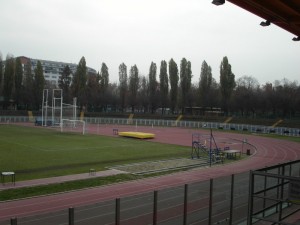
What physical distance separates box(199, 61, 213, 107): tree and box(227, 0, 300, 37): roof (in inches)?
3383

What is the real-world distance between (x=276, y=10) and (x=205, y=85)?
8922cm

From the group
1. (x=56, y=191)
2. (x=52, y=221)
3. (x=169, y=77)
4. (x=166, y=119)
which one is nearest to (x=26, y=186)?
(x=56, y=191)

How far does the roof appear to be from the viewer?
10.7 m

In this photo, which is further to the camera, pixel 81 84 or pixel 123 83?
pixel 123 83

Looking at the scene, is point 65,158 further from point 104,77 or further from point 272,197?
point 104,77

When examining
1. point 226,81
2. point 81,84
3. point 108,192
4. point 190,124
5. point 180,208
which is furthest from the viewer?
point 81,84

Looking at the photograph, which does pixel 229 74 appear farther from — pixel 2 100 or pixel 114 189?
pixel 114 189

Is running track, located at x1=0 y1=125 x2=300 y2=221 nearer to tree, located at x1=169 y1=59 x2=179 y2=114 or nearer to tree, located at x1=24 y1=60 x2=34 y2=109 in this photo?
tree, located at x1=169 y1=59 x2=179 y2=114

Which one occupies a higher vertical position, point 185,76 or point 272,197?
point 185,76

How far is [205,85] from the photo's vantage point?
10025cm

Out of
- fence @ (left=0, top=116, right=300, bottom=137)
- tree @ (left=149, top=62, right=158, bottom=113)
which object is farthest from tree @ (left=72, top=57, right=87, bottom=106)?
tree @ (left=149, top=62, right=158, bottom=113)

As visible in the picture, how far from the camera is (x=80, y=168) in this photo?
2722 centimetres

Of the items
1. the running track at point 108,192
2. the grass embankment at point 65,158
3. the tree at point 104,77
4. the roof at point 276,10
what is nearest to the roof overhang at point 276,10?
the roof at point 276,10

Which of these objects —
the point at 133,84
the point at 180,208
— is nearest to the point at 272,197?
the point at 180,208
